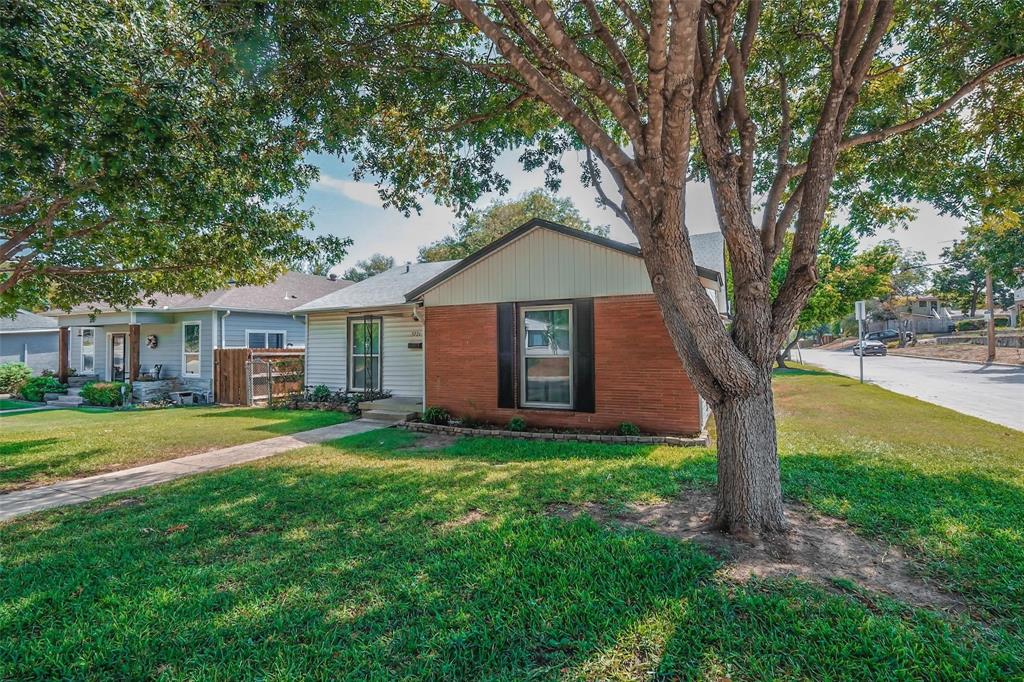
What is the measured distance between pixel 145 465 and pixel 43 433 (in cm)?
Result: 519

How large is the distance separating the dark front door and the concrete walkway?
13846 millimetres

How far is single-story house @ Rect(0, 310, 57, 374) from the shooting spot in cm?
2231

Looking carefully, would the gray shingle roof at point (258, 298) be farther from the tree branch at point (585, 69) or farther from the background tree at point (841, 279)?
the background tree at point (841, 279)

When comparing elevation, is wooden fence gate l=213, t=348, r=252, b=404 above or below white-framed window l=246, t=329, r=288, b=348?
below

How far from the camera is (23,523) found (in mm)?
4570

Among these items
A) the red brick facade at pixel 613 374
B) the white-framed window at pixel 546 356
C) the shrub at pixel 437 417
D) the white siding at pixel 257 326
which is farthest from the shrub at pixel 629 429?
the white siding at pixel 257 326

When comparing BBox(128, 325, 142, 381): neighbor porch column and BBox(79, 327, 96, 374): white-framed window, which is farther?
BBox(79, 327, 96, 374): white-framed window

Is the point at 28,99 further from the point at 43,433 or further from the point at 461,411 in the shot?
the point at 43,433

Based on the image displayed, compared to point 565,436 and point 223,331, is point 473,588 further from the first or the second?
point 223,331

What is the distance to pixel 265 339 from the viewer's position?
17.1 meters

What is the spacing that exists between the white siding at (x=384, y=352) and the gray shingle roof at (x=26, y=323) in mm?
18240

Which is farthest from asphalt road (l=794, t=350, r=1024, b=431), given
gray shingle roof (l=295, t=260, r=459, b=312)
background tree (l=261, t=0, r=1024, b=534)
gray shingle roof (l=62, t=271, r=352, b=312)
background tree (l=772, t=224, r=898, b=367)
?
gray shingle roof (l=62, t=271, r=352, b=312)

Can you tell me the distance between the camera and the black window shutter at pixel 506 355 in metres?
9.05

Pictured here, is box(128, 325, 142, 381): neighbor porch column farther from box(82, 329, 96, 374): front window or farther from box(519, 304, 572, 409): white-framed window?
box(519, 304, 572, 409): white-framed window
